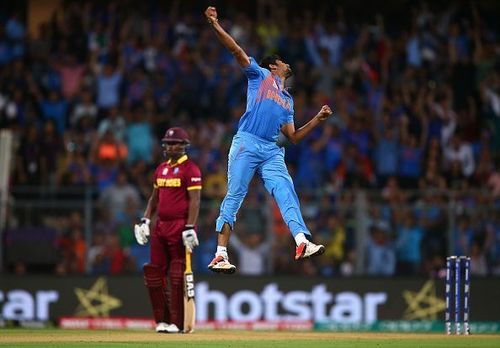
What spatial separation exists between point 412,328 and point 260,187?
3517 millimetres

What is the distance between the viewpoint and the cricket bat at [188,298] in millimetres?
16234

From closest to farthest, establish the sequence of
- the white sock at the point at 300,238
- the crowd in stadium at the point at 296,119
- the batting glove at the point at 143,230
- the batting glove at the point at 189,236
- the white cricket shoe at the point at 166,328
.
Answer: the white sock at the point at 300,238, the batting glove at the point at 189,236, the white cricket shoe at the point at 166,328, the batting glove at the point at 143,230, the crowd in stadium at the point at 296,119

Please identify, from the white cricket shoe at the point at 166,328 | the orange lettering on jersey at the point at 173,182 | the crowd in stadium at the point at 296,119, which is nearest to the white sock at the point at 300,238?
the orange lettering on jersey at the point at 173,182

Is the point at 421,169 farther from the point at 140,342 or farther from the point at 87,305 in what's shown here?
the point at 140,342

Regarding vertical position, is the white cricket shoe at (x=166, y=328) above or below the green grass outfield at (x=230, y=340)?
above

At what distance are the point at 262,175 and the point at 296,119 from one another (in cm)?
976

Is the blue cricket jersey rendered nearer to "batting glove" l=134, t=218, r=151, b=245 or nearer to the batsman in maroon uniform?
the batsman in maroon uniform

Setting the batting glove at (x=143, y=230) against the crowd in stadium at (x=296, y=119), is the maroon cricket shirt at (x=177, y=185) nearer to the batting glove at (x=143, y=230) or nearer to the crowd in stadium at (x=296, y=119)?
the batting glove at (x=143, y=230)

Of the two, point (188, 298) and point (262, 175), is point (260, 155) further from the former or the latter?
point (188, 298)

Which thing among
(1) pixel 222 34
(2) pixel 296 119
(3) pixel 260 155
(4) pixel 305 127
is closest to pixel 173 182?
(3) pixel 260 155

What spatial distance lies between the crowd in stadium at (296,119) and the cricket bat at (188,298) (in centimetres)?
550

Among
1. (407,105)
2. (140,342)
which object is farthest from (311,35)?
(140,342)

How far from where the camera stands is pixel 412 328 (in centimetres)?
2238

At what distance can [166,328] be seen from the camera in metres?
16.4
